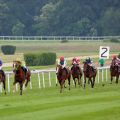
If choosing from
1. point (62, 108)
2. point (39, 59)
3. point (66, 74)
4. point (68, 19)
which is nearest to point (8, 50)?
point (39, 59)

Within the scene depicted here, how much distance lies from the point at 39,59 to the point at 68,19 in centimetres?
4462

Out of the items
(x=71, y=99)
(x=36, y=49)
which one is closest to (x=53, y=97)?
(x=71, y=99)

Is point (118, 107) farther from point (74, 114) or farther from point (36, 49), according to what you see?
point (36, 49)

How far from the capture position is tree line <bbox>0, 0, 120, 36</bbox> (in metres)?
88.7

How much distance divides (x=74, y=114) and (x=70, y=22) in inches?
2991

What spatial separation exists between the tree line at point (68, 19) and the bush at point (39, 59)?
40.3 metres

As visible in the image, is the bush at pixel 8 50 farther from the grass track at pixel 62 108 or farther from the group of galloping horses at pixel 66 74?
the grass track at pixel 62 108

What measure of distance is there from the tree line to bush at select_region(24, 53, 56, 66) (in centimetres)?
4034

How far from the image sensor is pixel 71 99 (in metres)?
19.0

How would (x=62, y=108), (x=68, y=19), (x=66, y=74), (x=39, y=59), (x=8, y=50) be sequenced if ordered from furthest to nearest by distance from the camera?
1. (x=68, y=19)
2. (x=8, y=50)
3. (x=39, y=59)
4. (x=66, y=74)
5. (x=62, y=108)

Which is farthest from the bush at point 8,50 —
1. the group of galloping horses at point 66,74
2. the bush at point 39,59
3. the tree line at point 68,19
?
the group of galloping horses at point 66,74

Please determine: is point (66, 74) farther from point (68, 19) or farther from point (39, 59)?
point (68, 19)

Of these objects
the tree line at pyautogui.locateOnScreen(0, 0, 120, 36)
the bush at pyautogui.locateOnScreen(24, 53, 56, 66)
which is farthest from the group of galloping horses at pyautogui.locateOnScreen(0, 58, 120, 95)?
the tree line at pyautogui.locateOnScreen(0, 0, 120, 36)

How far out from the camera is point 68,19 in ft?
299
